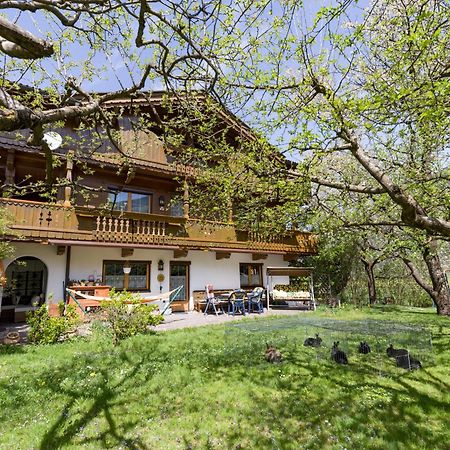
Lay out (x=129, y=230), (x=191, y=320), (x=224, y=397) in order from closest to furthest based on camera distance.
Result: 1. (x=224, y=397)
2. (x=191, y=320)
3. (x=129, y=230)

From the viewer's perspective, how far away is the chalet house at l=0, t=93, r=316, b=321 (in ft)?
35.3

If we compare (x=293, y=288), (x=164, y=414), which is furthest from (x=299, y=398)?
(x=293, y=288)

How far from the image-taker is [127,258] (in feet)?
44.0

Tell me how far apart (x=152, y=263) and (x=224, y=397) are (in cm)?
1003

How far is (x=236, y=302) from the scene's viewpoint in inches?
532

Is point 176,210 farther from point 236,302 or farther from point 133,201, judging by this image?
point 236,302

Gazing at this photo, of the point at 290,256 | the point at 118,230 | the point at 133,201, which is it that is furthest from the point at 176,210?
the point at 290,256

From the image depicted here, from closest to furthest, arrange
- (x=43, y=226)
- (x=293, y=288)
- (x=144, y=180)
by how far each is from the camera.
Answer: (x=43, y=226) < (x=144, y=180) < (x=293, y=288)

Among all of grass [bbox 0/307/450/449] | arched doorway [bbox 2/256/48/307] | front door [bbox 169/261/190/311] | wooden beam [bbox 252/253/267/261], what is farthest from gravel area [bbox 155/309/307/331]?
arched doorway [bbox 2/256/48/307]

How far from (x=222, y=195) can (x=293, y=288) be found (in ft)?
36.7

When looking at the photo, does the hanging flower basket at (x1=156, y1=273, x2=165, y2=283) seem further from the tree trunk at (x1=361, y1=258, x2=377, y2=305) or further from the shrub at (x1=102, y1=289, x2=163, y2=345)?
the tree trunk at (x1=361, y1=258, x2=377, y2=305)

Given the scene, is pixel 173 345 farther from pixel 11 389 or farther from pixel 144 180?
A: pixel 144 180

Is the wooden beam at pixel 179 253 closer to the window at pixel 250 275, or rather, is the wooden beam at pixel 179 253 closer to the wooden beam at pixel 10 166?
the window at pixel 250 275

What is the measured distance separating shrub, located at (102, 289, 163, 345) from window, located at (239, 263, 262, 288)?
895cm
